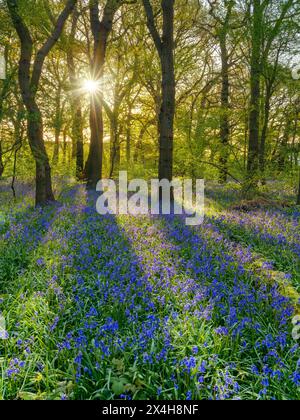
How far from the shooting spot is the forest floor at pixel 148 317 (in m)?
2.62

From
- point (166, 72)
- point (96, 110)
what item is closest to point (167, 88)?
point (166, 72)

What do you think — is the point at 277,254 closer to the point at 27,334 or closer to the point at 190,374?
the point at 190,374

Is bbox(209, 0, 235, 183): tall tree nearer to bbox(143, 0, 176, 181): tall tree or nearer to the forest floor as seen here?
bbox(143, 0, 176, 181): tall tree

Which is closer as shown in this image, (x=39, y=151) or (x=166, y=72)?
(x=39, y=151)

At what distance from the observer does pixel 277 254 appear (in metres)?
5.68

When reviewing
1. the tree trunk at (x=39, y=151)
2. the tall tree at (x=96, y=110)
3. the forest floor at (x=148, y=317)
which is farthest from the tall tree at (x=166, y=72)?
the forest floor at (x=148, y=317)

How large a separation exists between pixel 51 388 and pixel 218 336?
1.66 metres

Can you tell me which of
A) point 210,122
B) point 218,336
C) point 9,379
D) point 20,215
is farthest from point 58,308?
point 210,122

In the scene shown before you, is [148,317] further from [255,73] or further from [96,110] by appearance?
[96,110]

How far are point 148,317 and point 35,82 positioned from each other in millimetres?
9275

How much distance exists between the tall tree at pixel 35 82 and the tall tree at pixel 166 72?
2921mm

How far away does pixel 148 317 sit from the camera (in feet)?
10.9

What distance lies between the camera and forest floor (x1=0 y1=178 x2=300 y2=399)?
2.62 m
